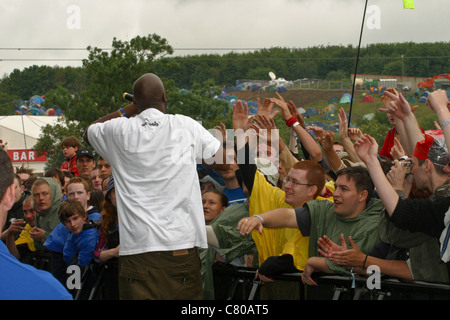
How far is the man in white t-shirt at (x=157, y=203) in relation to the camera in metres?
3.82

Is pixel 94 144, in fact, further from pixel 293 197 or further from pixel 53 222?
pixel 53 222

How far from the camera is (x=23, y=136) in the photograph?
234 feet

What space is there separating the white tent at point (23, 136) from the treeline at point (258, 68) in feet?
20.8

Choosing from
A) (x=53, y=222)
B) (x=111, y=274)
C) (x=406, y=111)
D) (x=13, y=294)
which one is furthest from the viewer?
(x=53, y=222)

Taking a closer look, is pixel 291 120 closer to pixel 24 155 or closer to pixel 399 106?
pixel 399 106

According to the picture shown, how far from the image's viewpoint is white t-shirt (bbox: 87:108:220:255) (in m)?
3.81

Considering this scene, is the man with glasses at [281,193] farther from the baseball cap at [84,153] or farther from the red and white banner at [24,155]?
the red and white banner at [24,155]

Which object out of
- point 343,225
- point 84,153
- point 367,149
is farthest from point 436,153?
point 84,153

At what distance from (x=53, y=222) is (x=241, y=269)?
2.60 metres

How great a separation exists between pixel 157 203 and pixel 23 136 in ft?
232

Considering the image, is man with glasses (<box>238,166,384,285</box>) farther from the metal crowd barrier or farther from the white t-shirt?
the white t-shirt

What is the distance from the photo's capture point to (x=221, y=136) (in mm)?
4957

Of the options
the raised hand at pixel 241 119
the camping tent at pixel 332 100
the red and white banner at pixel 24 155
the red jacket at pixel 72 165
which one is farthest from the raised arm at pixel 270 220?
the camping tent at pixel 332 100
